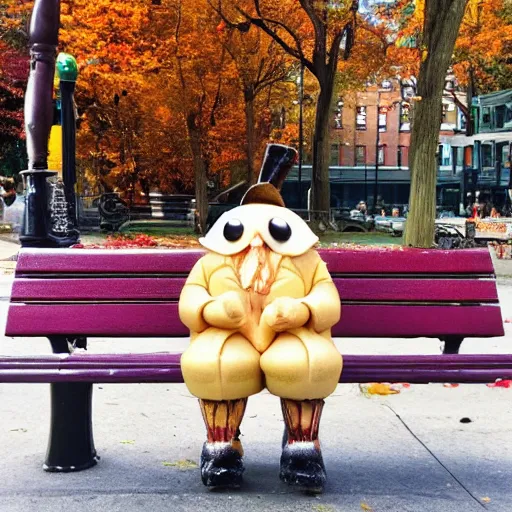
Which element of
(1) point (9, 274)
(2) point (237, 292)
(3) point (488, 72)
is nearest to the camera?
(2) point (237, 292)

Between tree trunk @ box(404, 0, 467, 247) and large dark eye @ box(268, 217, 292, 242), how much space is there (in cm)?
1045

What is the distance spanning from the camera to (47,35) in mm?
8250

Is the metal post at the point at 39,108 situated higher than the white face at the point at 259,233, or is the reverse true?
the metal post at the point at 39,108

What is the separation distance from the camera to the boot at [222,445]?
348 cm

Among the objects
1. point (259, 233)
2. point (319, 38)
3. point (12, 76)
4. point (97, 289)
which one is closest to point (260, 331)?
point (259, 233)

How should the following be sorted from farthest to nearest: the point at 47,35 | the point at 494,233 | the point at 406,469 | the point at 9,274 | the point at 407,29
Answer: the point at 407,29 < the point at 494,233 < the point at 9,274 < the point at 47,35 < the point at 406,469

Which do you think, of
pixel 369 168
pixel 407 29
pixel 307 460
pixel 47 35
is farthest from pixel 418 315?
pixel 369 168

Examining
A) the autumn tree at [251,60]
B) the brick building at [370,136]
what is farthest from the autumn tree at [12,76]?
the brick building at [370,136]

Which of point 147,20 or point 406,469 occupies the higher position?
point 147,20

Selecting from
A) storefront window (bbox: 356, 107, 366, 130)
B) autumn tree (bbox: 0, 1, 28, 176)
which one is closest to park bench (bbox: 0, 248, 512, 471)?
autumn tree (bbox: 0, 1, 28, 176)

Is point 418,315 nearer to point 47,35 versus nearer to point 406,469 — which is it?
point 406,469

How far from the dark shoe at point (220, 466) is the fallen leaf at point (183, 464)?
18.5 inches

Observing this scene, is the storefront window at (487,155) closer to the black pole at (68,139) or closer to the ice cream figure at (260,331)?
the black pole at (68,139)

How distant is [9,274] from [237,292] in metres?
11.3
